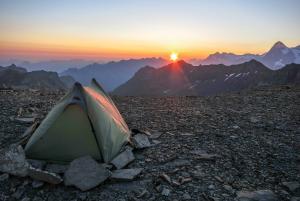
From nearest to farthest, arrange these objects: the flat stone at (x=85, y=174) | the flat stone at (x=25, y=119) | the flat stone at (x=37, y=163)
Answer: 1. the flat stone at (x=85, y=174)
2. the flat stone at (x=37, y=163)
3. the flat stone at (x=25, y=119)

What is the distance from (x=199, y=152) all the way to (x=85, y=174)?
366cm

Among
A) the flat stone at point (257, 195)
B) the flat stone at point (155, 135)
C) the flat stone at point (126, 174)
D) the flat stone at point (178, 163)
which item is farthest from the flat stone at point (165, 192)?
the flat stone at point (155, 135)

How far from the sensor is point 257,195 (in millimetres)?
7273

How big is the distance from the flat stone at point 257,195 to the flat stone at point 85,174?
3.12 m

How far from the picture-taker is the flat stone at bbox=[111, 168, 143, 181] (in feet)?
25.9

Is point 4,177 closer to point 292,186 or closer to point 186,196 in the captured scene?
point 186,196

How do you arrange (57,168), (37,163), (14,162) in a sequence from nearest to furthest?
(14,162) < (57,168) < (37,163)

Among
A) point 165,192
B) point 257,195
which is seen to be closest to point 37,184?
point 165,192

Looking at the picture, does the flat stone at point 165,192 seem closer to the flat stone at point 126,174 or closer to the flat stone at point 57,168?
the flat stone at point 126,174

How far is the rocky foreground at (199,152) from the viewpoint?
7406 millimetres

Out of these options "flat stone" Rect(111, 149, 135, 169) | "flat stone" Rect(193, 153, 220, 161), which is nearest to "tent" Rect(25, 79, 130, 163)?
"flat stone" Rect(111, 149, 135, 169)

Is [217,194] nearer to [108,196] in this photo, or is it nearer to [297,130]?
[108,196]

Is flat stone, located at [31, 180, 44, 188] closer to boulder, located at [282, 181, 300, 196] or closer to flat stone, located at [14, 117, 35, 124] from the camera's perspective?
flat stone, located at [14, 117, 35, 124]

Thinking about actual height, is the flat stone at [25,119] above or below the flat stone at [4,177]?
above
